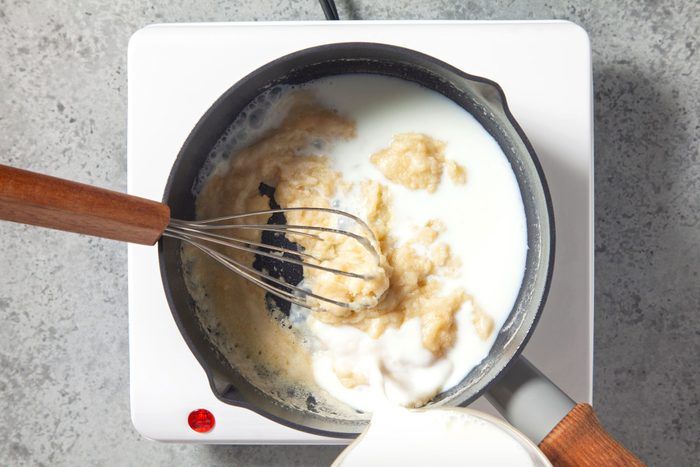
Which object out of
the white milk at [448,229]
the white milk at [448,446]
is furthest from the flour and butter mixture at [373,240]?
the white milk at [448,446]

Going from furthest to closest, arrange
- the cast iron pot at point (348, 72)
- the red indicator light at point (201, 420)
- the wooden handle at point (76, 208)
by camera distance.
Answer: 1. the red indicator light at point (201, 420)
2. the cast iron pot at point (348, 72)
3. the wooden handle at point (76, 208)

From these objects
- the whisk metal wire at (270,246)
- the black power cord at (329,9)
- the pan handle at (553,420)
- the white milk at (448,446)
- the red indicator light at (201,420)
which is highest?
the black power cord at (329,9)

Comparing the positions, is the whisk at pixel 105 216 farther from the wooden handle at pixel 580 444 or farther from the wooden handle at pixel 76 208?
the wooden handle at pixel 580 444

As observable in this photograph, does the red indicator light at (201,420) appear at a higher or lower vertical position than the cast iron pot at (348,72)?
lower

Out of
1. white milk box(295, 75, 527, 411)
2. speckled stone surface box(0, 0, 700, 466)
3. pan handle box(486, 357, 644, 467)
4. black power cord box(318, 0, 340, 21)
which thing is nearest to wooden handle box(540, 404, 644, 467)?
pan handle box(486, 357, 644, 467)

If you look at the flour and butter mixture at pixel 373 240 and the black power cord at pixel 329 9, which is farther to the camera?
the black power cord at pixel 329 9

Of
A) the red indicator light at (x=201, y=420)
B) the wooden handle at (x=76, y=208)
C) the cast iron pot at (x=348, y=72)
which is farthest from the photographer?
the red indicator light at (x=201, y=420)

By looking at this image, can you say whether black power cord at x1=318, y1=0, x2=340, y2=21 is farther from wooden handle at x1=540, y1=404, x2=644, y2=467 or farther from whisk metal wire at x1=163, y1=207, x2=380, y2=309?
wooden handle at x1=540, y1=404, x2=644, y2=467

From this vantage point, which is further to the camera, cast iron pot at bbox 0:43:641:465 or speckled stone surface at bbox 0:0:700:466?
speckled stone surface at bbox 0:0:700:466
